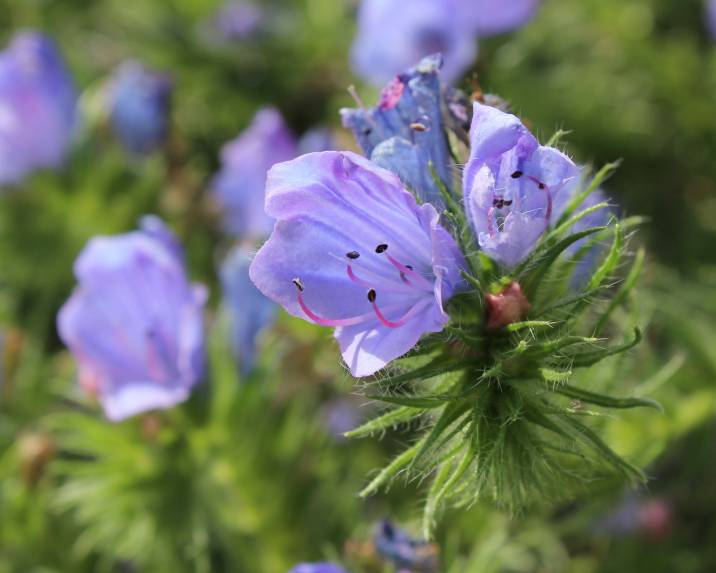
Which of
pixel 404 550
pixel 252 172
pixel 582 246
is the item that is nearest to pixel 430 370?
pixel 582 246

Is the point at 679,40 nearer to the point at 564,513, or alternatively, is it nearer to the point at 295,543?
the point at 564,513

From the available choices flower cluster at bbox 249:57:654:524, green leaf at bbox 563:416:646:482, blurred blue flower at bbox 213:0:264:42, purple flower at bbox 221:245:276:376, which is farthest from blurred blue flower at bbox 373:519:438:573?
blurred blue flower at bbox 213:0:264:42

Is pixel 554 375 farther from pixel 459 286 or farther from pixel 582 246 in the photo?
pixel 582 246

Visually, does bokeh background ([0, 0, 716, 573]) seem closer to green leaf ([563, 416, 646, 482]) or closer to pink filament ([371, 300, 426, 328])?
green leaf ([563, 416, 646, 482])

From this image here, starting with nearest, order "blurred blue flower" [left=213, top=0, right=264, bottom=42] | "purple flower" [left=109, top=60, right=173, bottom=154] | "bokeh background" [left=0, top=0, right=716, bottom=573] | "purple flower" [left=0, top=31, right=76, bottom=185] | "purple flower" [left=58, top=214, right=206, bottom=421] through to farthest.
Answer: "purple flower" [left=58, top=214, right=206, bottom=421]
"bokeh background" [left=0, top=0, right=716, bottom=573]
"purple flower" [left=0, top=31, right=76, bottom=185]
"purple flower" [left=109, top=60, right=173, bottom=154]
"blurred blue flower" [left=213, top=0, right=264, bottom=42]

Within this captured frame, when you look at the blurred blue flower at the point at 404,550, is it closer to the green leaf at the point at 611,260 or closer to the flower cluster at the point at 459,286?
the flower cluster at the point at 459,286

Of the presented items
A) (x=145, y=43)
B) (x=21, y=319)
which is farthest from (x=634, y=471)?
(x=145, y=43)
